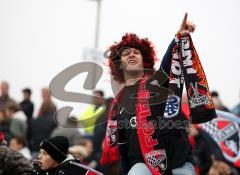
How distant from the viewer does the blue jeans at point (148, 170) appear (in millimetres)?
7034

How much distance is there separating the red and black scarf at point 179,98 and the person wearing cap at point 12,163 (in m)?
1.18

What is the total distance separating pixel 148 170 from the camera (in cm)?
712

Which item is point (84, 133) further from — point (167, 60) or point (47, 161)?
point (167, 60)

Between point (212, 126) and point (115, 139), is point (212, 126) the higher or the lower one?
the lower one

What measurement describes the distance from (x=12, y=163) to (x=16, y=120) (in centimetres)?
604

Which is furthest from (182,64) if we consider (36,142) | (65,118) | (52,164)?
(36,142)

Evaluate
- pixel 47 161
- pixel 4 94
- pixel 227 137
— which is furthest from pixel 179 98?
pixel 4 94

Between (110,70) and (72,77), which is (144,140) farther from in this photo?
(72,77)

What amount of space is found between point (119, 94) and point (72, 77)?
2.22 meters

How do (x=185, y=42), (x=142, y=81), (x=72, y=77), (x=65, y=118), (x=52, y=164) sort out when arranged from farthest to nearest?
(x=65, y=118), (x=72, y=77), (x=52, y=164), (x=142, y=81), (x=185, y=42)

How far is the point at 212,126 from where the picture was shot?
37.9 feet

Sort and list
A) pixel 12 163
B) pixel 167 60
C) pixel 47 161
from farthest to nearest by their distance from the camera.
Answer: pixel 47 161 < pixel 167 60 < pixel 12 163

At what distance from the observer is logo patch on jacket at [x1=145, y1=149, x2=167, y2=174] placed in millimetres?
7055

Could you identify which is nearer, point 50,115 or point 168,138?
point 168,138
